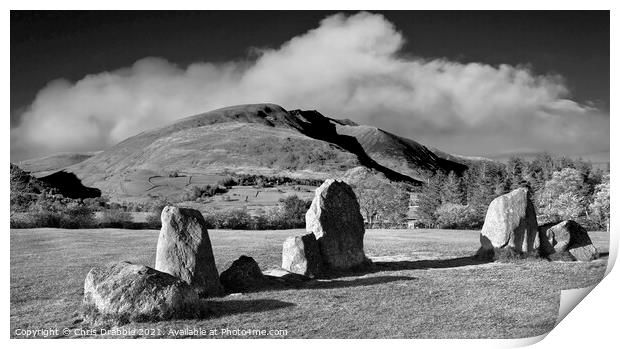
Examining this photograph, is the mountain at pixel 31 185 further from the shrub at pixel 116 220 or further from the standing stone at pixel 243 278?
the standing stone at pixel 243 278

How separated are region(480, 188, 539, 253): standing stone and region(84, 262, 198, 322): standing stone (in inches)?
580

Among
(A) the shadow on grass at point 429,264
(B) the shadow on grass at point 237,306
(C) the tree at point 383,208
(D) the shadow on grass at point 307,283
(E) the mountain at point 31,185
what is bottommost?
(B) the shadow on grass at point 237,306

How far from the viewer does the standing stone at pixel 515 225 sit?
22.5 m

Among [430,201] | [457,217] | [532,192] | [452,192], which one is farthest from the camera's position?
[452,192]

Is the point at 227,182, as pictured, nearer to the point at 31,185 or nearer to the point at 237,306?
the point at 31,185

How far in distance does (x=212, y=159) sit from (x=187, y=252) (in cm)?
10485

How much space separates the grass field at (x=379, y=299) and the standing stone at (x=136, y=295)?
0.37 m

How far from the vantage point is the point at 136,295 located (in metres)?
12.5

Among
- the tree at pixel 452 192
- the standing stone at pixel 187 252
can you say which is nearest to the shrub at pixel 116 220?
the standing stone at pixel 187 252

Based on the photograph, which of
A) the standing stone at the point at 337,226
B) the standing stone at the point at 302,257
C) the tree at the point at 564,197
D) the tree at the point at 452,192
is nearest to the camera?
the standing stone at the point at 302,257

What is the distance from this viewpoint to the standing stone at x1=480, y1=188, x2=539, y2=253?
22.5 metres

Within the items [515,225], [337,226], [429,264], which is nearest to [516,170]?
[515,225]

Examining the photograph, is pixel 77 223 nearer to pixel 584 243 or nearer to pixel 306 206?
pixel 306 206

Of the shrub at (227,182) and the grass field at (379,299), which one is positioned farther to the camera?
the shrub at (227,182)
